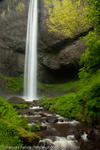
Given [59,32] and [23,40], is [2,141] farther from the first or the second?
[23,40]

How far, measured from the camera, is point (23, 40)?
3306 cm

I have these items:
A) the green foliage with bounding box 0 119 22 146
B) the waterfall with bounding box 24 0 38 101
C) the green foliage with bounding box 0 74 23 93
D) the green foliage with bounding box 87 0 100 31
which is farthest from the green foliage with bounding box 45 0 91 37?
the green foliage with bounding box 0 119 22 146

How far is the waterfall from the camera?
95.8 feet

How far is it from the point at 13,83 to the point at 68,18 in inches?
647

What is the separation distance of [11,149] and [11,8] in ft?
120

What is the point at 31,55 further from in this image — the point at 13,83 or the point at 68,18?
the point at 68,18

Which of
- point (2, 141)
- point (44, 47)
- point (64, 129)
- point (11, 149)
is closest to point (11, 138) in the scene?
point (2, 141)

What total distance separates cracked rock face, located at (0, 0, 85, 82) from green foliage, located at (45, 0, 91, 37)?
55.6 inches

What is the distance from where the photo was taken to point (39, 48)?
104ft

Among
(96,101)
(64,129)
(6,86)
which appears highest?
(6,86)

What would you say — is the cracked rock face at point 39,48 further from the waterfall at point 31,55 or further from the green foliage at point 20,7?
the waterfall at point 31,55

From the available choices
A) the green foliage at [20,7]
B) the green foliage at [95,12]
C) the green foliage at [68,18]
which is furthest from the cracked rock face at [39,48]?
the green foliage at [95,12]

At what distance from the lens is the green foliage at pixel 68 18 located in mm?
26562

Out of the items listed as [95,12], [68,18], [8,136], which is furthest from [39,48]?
[8,136]
